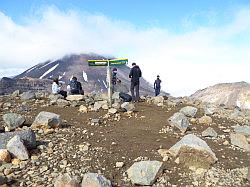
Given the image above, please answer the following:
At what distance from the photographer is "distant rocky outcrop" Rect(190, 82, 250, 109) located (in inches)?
1074

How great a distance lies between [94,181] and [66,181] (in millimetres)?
566

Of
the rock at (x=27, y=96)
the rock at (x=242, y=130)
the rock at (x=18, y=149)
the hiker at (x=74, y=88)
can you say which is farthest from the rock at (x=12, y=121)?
the hiker at (x=74, y=88)

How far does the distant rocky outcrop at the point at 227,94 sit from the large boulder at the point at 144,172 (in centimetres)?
1755

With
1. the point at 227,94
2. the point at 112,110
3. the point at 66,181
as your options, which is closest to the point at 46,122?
the point at 112,110

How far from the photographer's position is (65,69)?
7862cm

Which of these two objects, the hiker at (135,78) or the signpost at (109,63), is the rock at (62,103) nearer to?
the signpost at (109,63)

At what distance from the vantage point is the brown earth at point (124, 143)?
360 inches

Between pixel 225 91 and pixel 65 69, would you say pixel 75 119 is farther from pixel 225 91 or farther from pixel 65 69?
pixel 65 69

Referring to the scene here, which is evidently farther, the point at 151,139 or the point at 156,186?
the point at 151,139

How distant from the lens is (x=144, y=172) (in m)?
8.77

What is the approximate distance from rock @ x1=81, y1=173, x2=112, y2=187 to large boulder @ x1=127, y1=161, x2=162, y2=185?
0.70 meters

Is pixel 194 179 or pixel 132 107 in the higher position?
pixel 132 107

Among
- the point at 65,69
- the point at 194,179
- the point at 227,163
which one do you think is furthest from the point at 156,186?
the point at 65,69

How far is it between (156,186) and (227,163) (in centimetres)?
214
